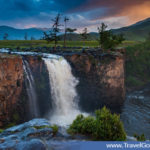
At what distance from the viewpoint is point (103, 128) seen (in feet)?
29.6

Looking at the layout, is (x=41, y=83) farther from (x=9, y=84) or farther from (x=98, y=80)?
(x=98, y=80)

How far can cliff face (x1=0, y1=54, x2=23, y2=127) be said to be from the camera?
57.7ft

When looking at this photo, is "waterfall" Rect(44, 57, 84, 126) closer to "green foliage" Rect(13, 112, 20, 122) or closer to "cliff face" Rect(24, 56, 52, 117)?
"cliff face" Rect(24, 56, 52, 117)

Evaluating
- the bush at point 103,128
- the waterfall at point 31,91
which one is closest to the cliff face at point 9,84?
the waterfall at point 31,91

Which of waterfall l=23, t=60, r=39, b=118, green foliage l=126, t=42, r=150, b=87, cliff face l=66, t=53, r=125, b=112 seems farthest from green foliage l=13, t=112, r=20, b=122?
green foliage l=126, t=42, r=150, b=87

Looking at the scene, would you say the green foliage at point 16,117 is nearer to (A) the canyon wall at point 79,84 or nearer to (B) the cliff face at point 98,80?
(A) the canyon wall at point 79,84

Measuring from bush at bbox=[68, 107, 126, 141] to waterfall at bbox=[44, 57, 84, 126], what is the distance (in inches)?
481

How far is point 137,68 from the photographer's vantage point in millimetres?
47750

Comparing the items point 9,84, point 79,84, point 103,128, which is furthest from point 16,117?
point 103,128

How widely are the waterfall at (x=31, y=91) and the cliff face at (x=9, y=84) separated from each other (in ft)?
4.14

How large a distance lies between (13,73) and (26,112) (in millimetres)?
6206

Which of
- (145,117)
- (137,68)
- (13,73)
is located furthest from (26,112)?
(137,68)

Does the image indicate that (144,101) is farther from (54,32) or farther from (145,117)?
(54,32)

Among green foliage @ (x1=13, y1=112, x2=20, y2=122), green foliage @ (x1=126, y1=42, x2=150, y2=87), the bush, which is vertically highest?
green foliage @ (x1=126, y1=42, x2=150, y2=87)
